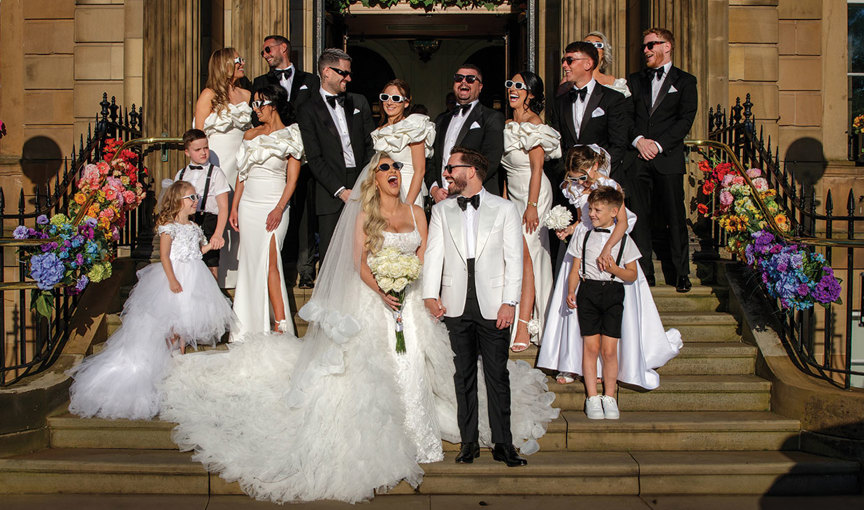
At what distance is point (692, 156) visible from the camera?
29.9ft

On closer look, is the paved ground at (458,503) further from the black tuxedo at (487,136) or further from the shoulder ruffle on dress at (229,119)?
the shoulder ruffle on dress at (229,119)

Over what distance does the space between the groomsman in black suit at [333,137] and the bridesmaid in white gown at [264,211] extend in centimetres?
18

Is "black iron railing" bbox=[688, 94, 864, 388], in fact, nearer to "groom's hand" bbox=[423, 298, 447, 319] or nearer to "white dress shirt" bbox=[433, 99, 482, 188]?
"white dress shirt" bbox=[433, 99, 482, 188]

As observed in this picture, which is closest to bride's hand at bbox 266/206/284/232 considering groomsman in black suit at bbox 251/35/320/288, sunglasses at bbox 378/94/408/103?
groomsman in black suit at bbox 251/35/320/288

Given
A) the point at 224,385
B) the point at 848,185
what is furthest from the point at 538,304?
the point at 848,185

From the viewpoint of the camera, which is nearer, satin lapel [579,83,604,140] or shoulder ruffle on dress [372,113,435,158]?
shoulder ruffle on dress [372,113,435,158]

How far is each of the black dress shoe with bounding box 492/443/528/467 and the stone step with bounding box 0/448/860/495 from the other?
0.05 meters

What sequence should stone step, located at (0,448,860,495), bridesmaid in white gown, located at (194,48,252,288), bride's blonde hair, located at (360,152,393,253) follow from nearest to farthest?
stone step, located at (0,448,860,495)
bride's blonde hair, located at (360,152,393,253)
bridesmaid in white gown, located at (194,48,252,288)

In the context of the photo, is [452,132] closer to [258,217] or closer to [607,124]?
[607,124]

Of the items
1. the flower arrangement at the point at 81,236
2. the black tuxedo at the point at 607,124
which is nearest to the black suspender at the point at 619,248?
the black tuxedo at the point at 607,124

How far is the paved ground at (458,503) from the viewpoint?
509 centimetres

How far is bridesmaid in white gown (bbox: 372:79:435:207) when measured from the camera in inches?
268

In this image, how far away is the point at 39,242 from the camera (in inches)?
249

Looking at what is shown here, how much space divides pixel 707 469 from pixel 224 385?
11.8 feet
